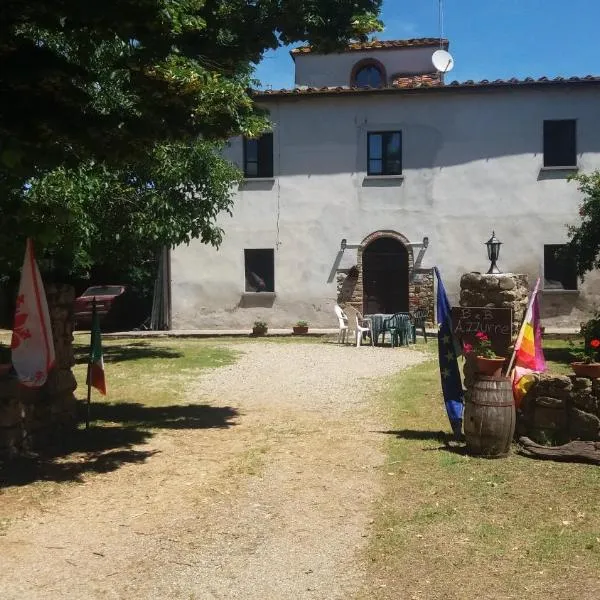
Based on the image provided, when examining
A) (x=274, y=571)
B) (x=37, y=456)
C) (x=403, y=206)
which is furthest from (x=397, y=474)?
(x=403, y=206)

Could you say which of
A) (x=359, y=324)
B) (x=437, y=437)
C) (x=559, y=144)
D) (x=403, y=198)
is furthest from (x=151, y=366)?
(x=559, y=144)

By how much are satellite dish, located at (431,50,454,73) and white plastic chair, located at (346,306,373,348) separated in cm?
914

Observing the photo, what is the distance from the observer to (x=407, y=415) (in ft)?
28.1

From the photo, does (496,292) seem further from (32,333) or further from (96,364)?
(32,333)

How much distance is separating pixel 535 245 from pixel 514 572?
16.7 m

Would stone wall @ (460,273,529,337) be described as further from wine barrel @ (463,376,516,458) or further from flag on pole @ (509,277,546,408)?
wine barrel @ (463,376,516,458)

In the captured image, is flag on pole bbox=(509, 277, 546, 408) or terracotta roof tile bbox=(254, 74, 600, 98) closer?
flag on pole bbox=(509, 277, 546, 408)

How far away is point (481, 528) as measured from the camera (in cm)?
475

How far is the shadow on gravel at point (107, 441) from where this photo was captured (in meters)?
6.12

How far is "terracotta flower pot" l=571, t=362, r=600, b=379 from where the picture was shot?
6590 millimetres

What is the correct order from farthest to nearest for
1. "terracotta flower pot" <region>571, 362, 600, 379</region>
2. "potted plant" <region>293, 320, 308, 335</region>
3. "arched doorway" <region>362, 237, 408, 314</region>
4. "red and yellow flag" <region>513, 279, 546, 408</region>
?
"arched doorway" <region>362, 237, 408, 314</region>
"potted plant" <region>293, 320, 308, 335</region>
"red and yellow flag" <region>513, 279, 546, 408</region>
"terracotta flower pot" <region>571, 362, 600, 379</region>

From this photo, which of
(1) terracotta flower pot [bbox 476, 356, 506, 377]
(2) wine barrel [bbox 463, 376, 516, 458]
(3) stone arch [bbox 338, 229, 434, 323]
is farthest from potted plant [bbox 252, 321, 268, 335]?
(2) wine barrel [bbox 463, 376, 516, 458]

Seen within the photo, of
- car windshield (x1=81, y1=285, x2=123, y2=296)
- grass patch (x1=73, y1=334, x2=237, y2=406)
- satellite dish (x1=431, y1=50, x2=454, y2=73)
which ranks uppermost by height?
satellite dish (x1=431, y1=50, x2=454, y2=73)

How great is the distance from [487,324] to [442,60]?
15.9 metres
